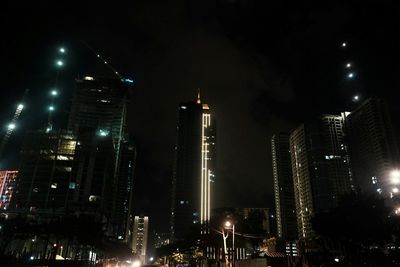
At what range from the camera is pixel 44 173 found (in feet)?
484

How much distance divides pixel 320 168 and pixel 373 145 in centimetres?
6018

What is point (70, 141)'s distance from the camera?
158625mm

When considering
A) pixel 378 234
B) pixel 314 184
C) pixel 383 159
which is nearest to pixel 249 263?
pixel 378 234

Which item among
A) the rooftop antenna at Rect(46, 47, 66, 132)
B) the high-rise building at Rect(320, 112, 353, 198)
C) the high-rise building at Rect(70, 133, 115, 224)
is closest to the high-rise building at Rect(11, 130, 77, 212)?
the high-rise building at Rect(70, 133, 115, 224)

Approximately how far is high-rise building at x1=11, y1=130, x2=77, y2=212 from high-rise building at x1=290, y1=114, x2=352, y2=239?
10838 centimetres

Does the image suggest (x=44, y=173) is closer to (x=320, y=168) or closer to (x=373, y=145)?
(x=373, y=145)

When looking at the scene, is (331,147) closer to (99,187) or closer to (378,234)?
(99,187)

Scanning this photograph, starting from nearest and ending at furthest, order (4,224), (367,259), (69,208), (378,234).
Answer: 1. (367,259)
2. (378,234)
3. (4,224)
4. (69,208)

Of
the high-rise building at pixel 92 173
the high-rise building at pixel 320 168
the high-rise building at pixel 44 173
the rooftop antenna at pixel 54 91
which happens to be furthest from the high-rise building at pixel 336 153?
the rooftop antenna at pixel 54 91

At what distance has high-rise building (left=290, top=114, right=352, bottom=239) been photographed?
169375 millimetres

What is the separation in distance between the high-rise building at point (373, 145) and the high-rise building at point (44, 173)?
112m

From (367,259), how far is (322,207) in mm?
132935

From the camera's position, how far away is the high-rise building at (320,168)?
556 ft

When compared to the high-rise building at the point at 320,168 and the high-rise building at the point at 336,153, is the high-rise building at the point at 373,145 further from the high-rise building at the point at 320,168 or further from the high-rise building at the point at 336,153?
the high-rise building at the point at 336,153
